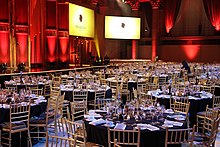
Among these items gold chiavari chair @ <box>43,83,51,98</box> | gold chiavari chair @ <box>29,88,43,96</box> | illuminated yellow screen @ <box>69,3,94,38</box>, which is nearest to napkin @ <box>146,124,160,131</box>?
gold chiavari chair @ <box>29,88,43,96</box>

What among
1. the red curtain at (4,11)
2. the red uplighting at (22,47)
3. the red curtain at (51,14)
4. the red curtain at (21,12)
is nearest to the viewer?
the red curtain at (4,11)

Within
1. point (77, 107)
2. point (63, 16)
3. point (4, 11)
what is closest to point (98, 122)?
point (77, 107)

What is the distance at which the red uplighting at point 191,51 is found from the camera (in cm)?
2453

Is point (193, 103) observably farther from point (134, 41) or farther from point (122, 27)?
point (134, 41)

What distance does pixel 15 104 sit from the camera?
545cm

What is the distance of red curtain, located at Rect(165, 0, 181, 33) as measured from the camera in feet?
82.6

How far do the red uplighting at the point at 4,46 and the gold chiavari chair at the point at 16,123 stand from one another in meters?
9.79

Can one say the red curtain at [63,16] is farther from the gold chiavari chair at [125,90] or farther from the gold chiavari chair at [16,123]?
the gold chiavari chair at [16,123]

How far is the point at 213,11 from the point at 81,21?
988 centimetres

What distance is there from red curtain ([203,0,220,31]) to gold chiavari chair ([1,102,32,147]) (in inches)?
797

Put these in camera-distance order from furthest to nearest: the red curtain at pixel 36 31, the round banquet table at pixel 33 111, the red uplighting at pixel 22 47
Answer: the red curtain at pixel 36 31 → the red uplighting at pixel 22 47 → the round banquet table at pixel 33 111

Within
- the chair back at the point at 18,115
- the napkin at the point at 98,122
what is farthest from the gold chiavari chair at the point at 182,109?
the chair back at the point at 18,115

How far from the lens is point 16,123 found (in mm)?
5672

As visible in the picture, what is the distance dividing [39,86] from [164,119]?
543 centimetres
